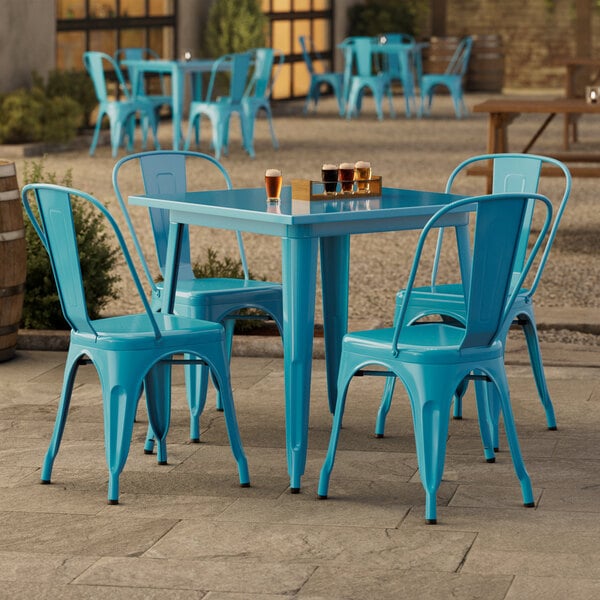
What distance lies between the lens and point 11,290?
4598 millimetres

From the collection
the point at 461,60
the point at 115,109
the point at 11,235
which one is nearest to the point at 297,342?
the point at 11,235

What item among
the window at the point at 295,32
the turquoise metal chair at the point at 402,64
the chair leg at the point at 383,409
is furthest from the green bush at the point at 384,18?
the chair leg at the point at 383,409

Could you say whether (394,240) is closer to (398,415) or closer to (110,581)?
(398,415)

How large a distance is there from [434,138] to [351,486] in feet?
31.2

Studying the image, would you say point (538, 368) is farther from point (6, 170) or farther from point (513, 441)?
point (6, 170)

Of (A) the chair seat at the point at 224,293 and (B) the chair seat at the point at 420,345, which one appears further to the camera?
(A) the chair seat at the point at 224,293

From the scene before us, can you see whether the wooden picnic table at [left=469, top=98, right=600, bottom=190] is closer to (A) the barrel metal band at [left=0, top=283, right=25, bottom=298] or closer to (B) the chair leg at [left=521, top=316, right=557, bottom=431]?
(A) the barrel metal band at [left=0, top=283, right=25, bottom=298]

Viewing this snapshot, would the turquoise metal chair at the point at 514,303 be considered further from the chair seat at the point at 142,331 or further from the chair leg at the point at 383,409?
the chair seat at the point at 142,331

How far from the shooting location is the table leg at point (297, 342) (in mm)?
3342

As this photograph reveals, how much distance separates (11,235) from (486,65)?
49.8 feet

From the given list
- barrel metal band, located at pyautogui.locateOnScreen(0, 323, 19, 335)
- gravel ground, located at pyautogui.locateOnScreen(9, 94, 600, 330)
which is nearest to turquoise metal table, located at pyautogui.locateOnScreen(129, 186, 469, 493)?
barrel metal band, located at pyautogui.locateOnScreen(0, 323, 19, 335)

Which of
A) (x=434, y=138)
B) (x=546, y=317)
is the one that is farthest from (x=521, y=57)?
(x=546, y=317)

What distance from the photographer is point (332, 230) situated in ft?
11.0

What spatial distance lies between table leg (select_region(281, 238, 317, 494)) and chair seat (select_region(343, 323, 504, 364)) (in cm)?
14
